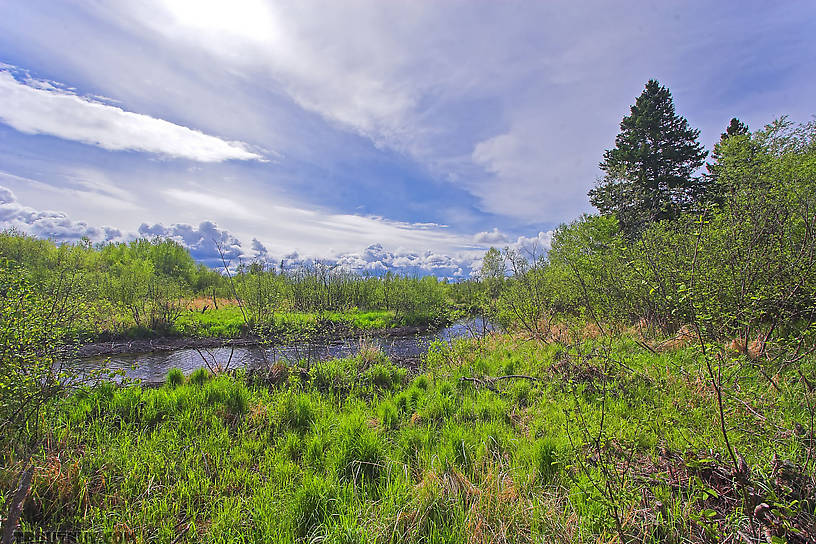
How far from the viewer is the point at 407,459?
371 centimetres

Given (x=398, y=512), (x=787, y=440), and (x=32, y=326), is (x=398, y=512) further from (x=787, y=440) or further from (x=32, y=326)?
(x=32, y=326)

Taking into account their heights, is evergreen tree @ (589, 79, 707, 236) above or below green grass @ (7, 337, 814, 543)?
above

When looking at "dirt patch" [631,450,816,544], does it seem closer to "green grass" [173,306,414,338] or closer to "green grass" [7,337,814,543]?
"green grass" [7,337,814,543]

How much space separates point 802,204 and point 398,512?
7141 mm

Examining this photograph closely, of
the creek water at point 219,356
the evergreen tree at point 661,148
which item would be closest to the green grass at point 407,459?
the creek water at point 219,356

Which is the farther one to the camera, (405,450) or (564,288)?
(564,288)

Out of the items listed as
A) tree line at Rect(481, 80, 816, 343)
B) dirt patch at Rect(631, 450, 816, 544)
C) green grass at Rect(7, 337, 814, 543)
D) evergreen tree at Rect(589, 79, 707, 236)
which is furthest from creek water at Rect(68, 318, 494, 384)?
evergreen tree at Rect(589, 79, 707, 236)

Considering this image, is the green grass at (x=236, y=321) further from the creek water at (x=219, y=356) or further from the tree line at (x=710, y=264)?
the tree line at (x=710, y=264)

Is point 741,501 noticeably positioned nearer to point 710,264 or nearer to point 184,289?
point 710,264

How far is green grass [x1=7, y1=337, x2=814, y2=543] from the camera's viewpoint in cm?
250

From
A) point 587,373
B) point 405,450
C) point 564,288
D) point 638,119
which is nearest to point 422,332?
point 564,288

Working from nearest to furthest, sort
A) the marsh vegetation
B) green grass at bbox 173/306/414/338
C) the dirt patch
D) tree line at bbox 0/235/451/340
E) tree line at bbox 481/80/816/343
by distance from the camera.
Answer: the dirt patch, the marsh vegetation, tree line at bbox 481/80/816/343, tree line at bbox 0/235/451/340, green grass at bbox 173/306/414/338

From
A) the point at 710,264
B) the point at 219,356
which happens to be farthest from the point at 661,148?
the point at 219,356

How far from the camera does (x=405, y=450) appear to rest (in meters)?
3.86
